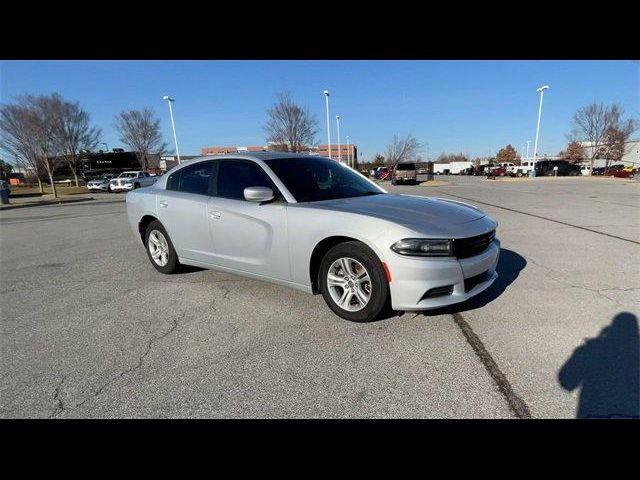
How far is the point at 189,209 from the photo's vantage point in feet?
14.1

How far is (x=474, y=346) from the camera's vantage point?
2.75 m

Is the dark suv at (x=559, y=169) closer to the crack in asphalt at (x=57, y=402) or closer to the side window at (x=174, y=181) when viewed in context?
the side window at (x=174, y=181)

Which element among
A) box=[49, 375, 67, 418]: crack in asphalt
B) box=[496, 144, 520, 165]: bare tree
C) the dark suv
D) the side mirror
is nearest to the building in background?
the dark suv

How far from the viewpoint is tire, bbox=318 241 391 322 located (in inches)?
118

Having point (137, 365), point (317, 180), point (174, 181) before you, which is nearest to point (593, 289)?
point (317, 180)

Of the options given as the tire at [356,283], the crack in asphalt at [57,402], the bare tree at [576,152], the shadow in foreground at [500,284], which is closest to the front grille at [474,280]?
the shadow in foreground at [500,284]

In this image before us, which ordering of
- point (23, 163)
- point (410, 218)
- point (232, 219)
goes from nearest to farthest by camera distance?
point (410, 218) → point (232, 219) → point (23, 163)

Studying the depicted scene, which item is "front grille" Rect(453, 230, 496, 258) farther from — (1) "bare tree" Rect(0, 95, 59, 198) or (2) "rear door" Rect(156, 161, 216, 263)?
(1) "bare tree" Rect(0, 95, 59, 198)

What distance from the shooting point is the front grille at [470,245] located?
2.95 m
